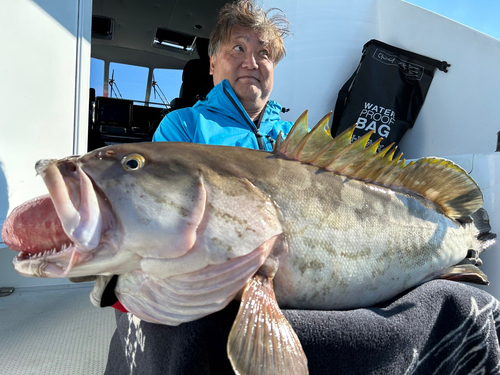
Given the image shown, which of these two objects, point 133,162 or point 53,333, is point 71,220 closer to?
point 133,162

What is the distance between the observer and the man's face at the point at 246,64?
7.59ft

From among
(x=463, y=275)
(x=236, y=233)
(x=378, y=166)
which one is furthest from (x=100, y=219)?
(x=463, y=275)

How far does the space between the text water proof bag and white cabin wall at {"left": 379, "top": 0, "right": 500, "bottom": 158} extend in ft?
0.43

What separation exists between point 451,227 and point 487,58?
2648 millimetres

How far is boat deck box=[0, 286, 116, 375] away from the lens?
185 cm

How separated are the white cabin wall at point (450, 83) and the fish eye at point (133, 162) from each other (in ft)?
11.2

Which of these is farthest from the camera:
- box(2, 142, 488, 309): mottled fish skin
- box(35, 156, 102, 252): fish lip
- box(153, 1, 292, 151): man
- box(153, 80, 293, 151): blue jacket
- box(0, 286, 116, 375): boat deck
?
box(153, 1, 292, 151): man

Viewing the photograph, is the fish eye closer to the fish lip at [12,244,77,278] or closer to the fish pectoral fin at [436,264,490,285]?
the fish lip at [12,244,77,278]

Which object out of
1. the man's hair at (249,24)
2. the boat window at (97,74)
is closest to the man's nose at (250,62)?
the man's hair at (249,24)

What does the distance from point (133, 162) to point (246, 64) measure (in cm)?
157

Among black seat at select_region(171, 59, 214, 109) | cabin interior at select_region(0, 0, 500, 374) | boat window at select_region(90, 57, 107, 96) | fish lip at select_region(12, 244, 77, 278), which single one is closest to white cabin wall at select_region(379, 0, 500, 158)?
cabin interior at select_region(0, 0, 500, 374)

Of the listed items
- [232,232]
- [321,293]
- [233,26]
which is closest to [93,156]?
[232,232]

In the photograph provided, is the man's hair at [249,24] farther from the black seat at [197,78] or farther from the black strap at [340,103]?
the black seat at [197,78]

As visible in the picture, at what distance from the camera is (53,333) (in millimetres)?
2170
